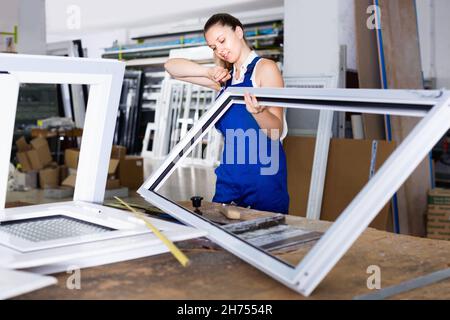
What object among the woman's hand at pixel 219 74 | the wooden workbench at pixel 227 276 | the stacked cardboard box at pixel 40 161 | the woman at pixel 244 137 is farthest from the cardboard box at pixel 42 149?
the wooden workbench at pixel 227 276

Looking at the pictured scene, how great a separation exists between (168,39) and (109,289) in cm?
1073

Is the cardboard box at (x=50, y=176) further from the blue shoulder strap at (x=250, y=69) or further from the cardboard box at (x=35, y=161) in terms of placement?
the blue shoulder strap at (x=250, y=69)

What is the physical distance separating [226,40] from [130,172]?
16.7 ft

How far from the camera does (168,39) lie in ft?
37.7

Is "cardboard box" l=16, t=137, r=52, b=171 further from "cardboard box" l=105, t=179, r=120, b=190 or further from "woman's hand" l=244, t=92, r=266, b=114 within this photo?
"woman's hand" l=244, t=92, r=266, b=114

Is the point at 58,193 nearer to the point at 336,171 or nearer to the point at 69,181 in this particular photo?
the point at 69,181

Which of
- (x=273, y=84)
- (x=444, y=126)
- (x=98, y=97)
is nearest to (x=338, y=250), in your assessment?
(x=444, y=126)

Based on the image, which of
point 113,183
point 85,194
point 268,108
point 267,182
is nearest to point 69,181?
point 113,183

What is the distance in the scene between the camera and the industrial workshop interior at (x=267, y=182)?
1109 millimetres

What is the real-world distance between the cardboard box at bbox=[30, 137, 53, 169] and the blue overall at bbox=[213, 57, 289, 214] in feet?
18.2

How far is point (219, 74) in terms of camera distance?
2.46 m

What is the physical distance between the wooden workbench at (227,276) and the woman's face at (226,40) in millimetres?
1229

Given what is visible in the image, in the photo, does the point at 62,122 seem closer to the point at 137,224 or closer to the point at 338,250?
the point at 137,224

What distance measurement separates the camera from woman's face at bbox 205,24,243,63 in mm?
2514
